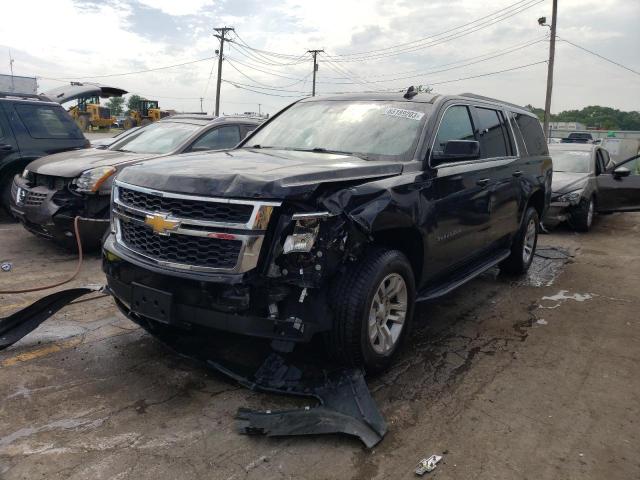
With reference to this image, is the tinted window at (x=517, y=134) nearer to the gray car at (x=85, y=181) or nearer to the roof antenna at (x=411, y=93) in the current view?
the roof antenna at (x=411, y=93)

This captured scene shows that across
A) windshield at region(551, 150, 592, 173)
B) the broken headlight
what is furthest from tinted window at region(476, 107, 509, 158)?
windshield at region(551, 150, 592, 173)

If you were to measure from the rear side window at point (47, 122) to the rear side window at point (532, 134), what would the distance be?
22.9 ft

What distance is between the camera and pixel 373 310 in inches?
137

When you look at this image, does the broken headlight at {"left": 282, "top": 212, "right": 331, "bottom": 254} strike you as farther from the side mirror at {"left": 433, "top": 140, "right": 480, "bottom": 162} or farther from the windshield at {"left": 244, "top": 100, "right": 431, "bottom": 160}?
the side mirror at {"left": 433, "top": 140, "right": 480, "bottom": 162}

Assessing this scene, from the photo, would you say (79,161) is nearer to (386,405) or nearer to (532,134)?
(386,405)

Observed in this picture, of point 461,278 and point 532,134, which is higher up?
point 532,134

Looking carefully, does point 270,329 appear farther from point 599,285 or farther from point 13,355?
point 599,285

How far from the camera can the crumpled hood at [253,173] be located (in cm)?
309

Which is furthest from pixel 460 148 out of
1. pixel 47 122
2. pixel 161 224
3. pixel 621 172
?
pixel 47 122

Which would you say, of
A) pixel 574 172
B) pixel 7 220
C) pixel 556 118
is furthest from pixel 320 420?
pixel 556 118

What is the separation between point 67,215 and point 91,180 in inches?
19.7

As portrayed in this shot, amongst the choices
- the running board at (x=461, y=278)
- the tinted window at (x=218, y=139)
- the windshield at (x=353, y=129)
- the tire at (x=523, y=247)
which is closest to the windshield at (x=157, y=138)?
the tinted window at (x=218, y=139)

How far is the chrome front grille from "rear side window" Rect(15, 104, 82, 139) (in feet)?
20.5

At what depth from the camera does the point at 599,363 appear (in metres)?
4.15
